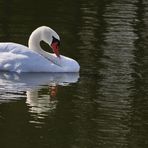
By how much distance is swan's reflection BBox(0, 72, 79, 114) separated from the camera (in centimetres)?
1399

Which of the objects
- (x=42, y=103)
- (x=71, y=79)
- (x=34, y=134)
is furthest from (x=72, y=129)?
(x=71, y=79)

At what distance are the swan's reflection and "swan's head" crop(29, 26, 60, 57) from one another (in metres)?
0.78

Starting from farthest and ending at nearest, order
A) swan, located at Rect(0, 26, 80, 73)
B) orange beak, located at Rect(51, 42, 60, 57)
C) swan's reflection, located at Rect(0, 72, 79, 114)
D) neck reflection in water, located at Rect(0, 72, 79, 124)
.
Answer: orange beak, located at Rect(51, 42, 60, 57) < swan, located at Rect(0, 26, 80, 73) < swan's reflection, located at Rect(0, 72, 79, 114) < neck reflection in water, located at Rect(0, 72, 79, 124)

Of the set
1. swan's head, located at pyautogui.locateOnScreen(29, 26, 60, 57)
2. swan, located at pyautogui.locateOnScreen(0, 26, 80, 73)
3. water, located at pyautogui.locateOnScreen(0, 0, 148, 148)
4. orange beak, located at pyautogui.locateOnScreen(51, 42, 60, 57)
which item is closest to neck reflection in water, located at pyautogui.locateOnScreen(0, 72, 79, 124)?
water, located at pyautogui.locateOnScreen(0, 0, 148, 148)

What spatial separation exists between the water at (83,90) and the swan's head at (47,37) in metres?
0.66

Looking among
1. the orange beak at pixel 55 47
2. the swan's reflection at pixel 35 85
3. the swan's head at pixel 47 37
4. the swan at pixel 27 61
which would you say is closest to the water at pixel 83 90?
the swan's reflection at pixel 35 85

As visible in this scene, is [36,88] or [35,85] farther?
[35,85]

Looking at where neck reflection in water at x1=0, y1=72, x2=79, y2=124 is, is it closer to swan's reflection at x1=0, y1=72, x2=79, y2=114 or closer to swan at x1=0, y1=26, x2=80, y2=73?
swan's reflection at x1=0, y1=72, x2=79, y2=114

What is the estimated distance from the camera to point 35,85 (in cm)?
1545

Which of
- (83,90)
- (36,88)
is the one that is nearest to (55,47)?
(36,88)

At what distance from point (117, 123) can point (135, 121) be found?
368mm

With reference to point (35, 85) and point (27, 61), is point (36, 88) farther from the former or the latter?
point (27, 61)

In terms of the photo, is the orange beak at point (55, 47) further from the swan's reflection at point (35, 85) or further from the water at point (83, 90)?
the swan's reflection at point (35, 85)

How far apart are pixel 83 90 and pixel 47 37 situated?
9.40 ft
